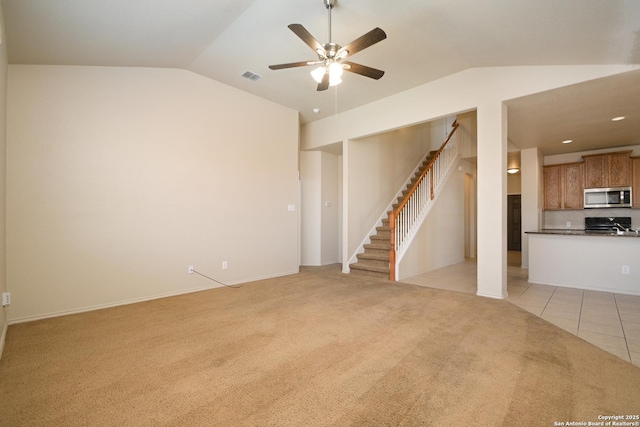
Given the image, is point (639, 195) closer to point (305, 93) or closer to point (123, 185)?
point (305, 93)

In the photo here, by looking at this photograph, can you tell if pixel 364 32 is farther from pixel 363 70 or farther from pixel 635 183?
pixel 635 183

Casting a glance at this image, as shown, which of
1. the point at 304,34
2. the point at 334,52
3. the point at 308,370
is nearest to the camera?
the point at 308,370

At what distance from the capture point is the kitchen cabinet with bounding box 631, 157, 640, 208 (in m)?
5.57

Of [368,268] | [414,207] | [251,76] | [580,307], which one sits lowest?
[580,307]

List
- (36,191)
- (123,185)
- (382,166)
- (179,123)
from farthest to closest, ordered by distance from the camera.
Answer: (382,166) < (179,123) < (123,185) < (36,191)

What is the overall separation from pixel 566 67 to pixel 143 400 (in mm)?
5205

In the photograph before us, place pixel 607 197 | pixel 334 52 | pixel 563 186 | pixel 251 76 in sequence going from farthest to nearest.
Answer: pixel 563 186
pixel 607 197
pixel 251 76
pixel 334 52

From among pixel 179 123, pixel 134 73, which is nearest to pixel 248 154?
pixel 179 123

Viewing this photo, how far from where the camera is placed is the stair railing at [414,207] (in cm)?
512

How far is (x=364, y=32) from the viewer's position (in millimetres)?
3178

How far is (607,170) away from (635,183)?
0.50 meters

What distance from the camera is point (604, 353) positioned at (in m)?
2.32

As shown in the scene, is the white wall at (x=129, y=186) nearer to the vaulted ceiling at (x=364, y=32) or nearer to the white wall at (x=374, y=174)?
the vaulted ceiling at (x=364, y=32)

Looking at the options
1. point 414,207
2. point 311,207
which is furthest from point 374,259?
point 311,207
